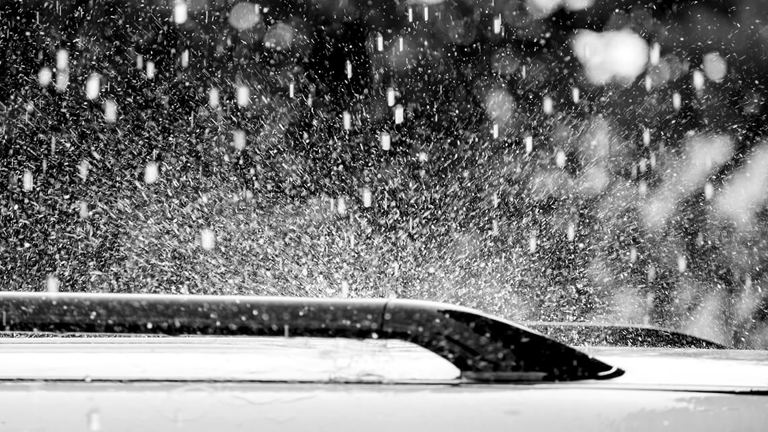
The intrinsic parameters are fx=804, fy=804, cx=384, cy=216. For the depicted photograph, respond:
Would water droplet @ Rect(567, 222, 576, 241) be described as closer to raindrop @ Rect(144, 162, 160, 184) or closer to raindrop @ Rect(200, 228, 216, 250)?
raindrop @ Rect(200, 228, 216, 250)

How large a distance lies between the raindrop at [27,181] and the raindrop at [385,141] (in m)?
6.41

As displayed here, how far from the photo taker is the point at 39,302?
112 centimetres

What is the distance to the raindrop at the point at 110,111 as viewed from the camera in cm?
1339

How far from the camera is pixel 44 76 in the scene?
40.6ft

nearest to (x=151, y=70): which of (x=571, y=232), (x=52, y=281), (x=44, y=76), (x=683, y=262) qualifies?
(x=44, y=76)

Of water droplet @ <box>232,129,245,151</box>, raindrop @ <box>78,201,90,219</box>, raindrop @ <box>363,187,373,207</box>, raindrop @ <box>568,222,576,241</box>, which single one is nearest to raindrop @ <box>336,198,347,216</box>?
raindrop @ <box>363,187,373,207</box>

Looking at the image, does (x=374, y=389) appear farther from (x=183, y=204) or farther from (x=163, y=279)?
(x=163, y=279)

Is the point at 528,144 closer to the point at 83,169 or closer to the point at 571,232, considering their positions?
the point at 571,232

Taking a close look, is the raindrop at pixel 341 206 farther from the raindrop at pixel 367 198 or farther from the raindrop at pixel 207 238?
the raindrop at pixel 207 238

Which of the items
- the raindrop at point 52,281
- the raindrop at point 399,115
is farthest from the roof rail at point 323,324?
the raindrop at point 52,281

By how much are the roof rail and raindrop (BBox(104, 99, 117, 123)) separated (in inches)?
512

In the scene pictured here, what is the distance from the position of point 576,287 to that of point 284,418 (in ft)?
42.7

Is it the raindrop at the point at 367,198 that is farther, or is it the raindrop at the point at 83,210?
the raindrop at the point at 83,210

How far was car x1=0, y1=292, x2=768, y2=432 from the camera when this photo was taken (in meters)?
1.03
